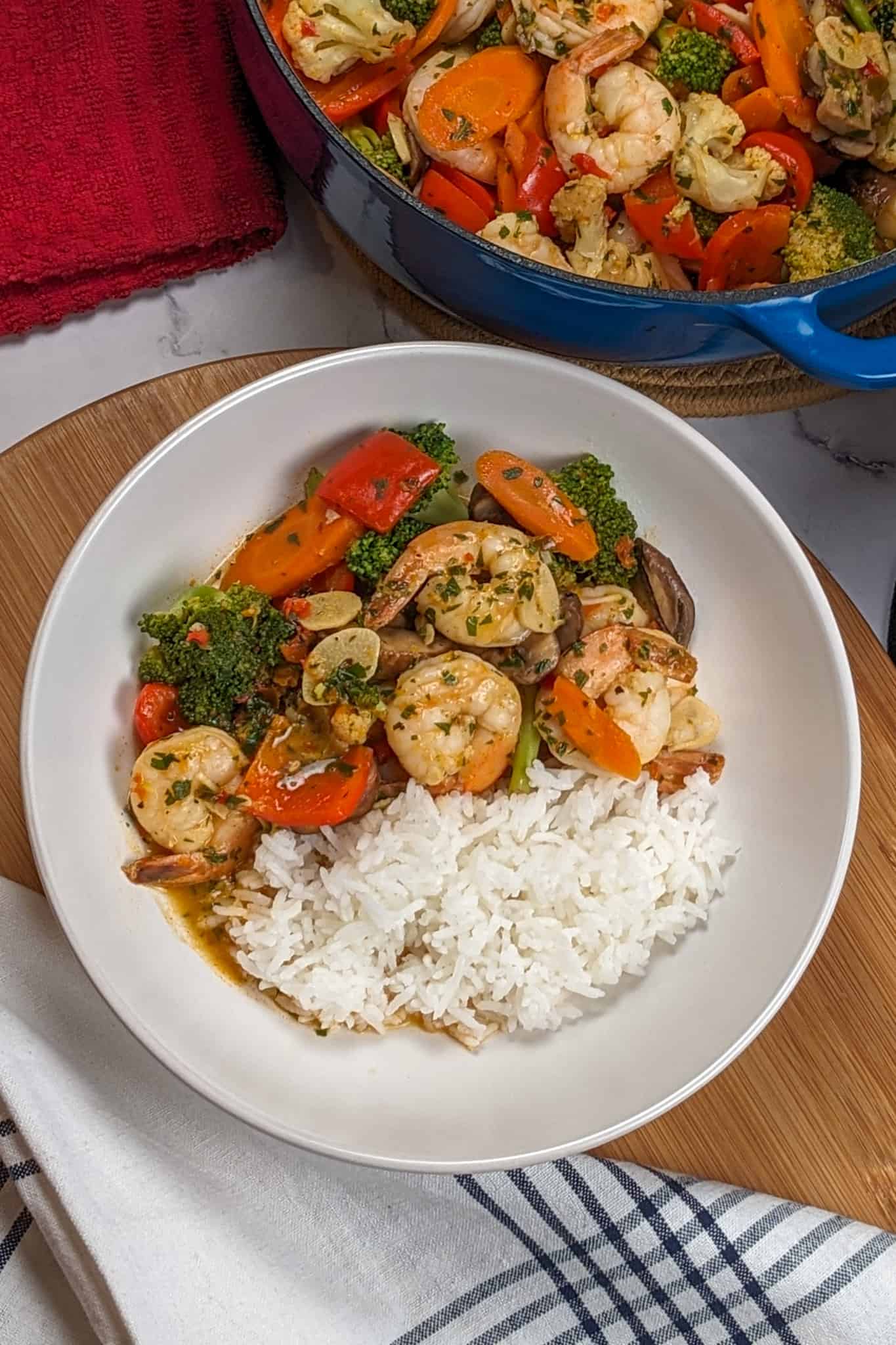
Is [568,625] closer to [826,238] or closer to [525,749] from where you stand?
[525,749]

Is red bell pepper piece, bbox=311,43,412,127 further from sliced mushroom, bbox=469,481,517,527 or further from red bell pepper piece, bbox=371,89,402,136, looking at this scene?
sliced mushroom, bbox=469,481,517,527

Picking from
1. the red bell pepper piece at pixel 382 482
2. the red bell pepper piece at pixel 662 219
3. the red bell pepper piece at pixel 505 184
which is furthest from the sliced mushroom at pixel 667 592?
the red bell pepper piece at pixel 505 184

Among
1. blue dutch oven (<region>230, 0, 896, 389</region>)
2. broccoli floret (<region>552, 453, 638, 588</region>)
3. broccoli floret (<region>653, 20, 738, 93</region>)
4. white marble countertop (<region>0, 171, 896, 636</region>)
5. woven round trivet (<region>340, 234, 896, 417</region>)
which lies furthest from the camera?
white marble countertop (<region>0, 171, 896, 636</region>)

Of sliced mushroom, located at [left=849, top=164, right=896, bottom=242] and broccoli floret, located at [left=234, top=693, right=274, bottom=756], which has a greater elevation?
sliced mushroom, located at [left=849, top=164, right=896, bottom=242]

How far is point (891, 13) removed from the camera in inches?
90.1

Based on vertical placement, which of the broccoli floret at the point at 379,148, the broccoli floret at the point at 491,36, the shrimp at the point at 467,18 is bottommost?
the broccoli floret at the point at 379,148

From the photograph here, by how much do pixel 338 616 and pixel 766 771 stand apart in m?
0.94

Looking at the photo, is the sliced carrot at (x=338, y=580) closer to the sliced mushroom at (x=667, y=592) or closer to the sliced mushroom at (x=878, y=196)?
the sliced mushroom at (x=667, y=592)

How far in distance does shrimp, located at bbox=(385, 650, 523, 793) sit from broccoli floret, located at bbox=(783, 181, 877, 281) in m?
0.95

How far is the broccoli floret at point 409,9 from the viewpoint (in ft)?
7.35

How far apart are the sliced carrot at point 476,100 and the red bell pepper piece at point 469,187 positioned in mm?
49

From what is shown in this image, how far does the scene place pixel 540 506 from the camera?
7.70 feet

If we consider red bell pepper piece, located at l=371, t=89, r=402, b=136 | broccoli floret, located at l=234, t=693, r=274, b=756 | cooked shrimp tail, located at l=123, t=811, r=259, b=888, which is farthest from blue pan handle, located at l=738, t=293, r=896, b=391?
cooked shrimp tail, located at l=123, t=811, r=259, b=888

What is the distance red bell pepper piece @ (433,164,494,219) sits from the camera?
2.29m
